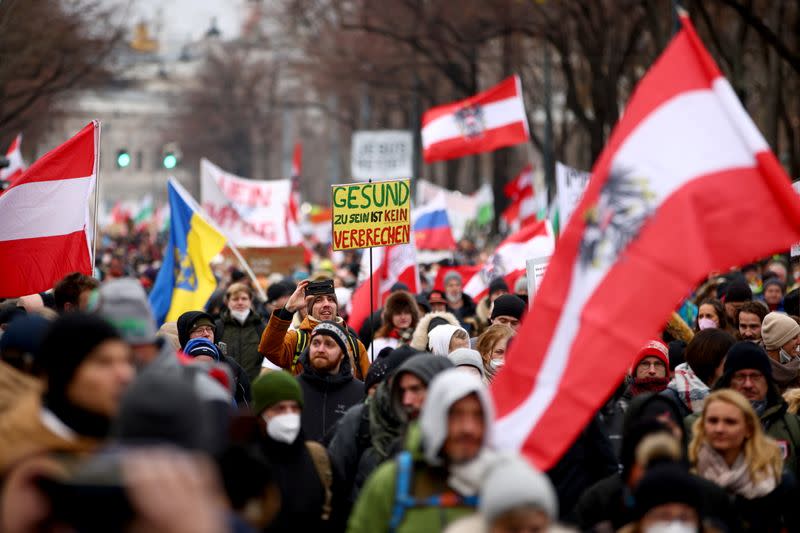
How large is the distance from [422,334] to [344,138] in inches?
2333

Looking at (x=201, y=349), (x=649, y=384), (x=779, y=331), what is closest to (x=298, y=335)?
(x=201, y=349)

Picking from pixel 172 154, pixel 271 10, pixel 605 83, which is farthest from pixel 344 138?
pixel 172 154

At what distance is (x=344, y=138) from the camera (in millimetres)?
68875

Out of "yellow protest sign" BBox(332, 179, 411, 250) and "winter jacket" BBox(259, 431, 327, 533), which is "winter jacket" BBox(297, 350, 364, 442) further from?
"yellow protest sign" BBox(332, 179, 411, 250)

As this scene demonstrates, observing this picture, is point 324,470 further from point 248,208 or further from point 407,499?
point 248,208

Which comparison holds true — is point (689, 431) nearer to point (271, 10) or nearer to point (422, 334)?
point (422, 334)

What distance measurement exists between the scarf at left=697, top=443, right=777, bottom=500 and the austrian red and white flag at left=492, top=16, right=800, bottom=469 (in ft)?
3.16

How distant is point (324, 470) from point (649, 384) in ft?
9.19

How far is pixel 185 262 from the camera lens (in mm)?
13773

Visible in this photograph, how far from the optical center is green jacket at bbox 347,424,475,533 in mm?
4816

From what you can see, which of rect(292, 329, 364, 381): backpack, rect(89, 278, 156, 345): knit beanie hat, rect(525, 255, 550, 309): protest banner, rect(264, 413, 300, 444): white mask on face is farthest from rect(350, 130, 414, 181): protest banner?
rect(89, 278, 156, 345): knit beanie hat

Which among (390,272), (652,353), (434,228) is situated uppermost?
(434,228)

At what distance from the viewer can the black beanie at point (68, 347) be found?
4438 mm

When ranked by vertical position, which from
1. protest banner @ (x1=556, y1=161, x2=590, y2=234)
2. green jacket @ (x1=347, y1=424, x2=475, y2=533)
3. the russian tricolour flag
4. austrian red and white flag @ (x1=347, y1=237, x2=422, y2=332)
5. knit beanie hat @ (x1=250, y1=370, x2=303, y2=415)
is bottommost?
green jacket @ (x1=347, y1=424, x2=475, y2=533)
